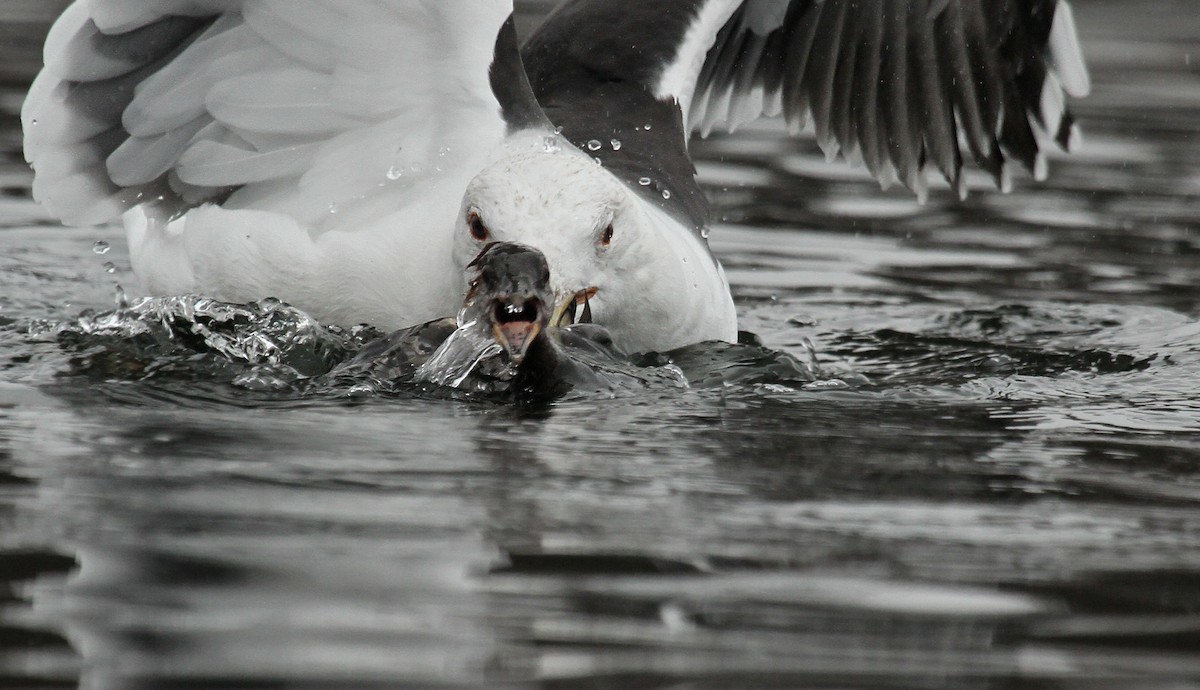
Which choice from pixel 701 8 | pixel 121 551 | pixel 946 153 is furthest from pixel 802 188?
pixel 121 551

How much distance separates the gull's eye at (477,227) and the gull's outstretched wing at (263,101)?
497 millimetres

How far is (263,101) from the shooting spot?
5.43 metres

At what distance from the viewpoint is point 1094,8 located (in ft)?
48.2

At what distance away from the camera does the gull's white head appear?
4.93m

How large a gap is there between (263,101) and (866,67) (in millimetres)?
2575

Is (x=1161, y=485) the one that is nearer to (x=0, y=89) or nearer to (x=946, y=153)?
(x=946, y=153)

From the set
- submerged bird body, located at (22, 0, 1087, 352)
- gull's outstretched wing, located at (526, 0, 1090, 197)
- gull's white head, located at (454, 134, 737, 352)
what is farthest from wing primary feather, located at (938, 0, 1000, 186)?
gull's white head, located at (454, 134, 737, 352)

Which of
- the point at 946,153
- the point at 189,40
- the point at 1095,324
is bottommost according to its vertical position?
the point at 1095,324

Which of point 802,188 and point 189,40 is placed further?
point 802,188

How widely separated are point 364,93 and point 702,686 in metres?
3.07

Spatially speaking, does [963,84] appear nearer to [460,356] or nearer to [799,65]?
[799,65]

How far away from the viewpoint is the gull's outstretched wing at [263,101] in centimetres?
523

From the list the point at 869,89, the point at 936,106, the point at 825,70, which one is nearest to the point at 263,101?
the point at 825,70

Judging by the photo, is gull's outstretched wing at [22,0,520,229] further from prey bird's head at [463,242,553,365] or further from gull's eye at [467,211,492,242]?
prey bird's head at [463,242,553,365]
